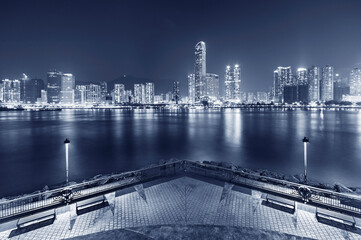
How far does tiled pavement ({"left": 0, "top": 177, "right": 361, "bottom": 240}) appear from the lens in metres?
8.23

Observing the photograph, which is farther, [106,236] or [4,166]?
[4,166]

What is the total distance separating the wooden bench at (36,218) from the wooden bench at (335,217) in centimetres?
989

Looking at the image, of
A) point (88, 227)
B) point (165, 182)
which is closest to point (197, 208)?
point (165, 182)

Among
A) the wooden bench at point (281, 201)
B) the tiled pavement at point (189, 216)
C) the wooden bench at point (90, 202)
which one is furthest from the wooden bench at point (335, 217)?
the wooden bench at point (90, 202)

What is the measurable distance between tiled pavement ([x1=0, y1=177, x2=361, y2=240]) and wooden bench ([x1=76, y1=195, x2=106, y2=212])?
1.62 feet

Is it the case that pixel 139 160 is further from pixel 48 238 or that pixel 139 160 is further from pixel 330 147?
pixel 330 147

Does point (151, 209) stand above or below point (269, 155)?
above

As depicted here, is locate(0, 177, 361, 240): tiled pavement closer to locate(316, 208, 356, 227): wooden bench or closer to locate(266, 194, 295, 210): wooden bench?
locate(316, 208, 356, 227): wooden bench

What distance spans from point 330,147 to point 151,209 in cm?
3904

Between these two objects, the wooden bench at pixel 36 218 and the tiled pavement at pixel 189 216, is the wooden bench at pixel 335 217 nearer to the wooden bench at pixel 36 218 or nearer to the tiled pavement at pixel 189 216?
the tiled pavement at pixel 189 216

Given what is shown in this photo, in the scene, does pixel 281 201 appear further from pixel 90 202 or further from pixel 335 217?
pixel 90 202

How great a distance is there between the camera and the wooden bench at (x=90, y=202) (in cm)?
994

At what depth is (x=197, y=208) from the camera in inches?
398

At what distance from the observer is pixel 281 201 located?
33.9 feet
